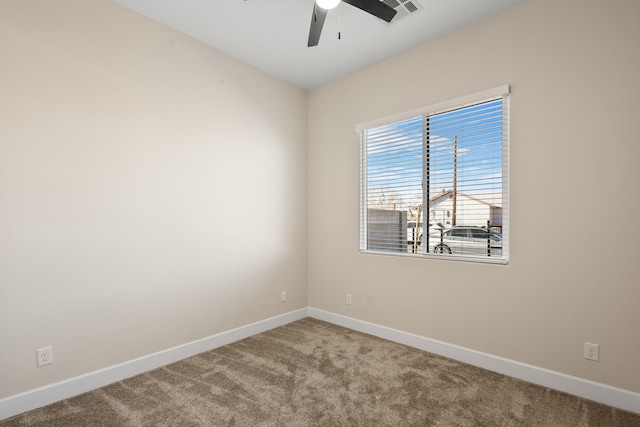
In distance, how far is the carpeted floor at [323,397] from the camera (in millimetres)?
1957

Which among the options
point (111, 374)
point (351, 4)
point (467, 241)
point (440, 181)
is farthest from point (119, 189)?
point (467, 241)

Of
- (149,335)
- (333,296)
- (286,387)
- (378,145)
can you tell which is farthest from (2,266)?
(378,145)

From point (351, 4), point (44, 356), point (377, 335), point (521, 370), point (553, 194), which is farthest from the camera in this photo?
point (377, 335)

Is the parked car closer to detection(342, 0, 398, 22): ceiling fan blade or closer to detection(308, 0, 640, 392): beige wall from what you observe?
detection(308, 0, 640, 392): beige wall

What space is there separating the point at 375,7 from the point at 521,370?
2.85 m

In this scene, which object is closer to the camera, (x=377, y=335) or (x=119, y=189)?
(x=119, y=189)

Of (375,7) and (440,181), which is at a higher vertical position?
(375,7)

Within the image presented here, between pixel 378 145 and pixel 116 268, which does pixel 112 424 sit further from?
pixel 378 145

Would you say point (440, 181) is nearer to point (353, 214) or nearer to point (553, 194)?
point (553, 194)

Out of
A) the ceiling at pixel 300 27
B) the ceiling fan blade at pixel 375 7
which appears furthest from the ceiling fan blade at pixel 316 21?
the ceiling at pixel 300 27

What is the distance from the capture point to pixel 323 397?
86.9 inches

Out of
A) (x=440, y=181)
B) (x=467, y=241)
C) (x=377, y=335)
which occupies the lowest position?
(x=377, y=335)

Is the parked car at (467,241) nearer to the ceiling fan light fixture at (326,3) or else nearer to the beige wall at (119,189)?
the beige wall at (119,189)

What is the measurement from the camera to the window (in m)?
2.65
